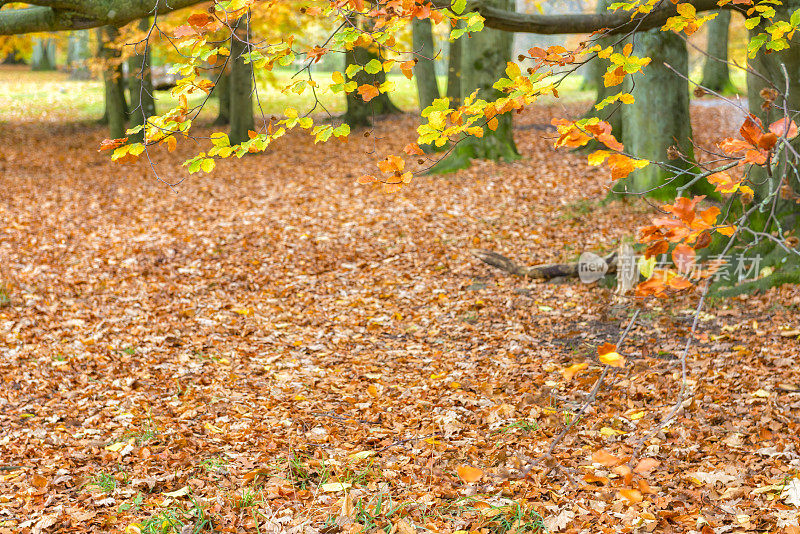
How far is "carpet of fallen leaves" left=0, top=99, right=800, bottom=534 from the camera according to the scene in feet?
11.0

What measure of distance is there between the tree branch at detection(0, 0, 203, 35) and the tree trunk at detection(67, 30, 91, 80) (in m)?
23.2

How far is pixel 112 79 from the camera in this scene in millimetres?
15258

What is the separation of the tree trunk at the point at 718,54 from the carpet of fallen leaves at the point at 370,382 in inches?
467

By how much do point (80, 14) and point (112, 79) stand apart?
10992mm

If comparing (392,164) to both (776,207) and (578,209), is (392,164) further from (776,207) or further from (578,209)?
(578,209)

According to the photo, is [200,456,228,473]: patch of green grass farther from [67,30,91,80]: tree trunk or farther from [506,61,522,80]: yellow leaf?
[67,30,91,80]: tree trunk

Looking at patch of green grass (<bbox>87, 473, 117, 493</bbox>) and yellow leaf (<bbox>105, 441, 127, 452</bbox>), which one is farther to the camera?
yellow leaf (<bbox>105, 441, 127, 452</bbox>)

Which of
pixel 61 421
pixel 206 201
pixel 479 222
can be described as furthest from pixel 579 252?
pixel 206 201

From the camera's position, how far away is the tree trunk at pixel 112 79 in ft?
49.2

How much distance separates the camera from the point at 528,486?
352cm

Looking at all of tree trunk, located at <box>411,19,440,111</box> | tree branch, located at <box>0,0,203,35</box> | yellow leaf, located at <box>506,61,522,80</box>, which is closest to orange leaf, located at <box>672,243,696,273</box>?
yellow leaf, located at <box>506,61,522,80</box>

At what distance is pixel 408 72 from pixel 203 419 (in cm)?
262

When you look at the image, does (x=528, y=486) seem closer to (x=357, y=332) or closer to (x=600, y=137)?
(x=600, y=137)

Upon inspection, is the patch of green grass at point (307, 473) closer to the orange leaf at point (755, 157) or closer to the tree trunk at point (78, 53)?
the orange leaf at point (755, 157)
